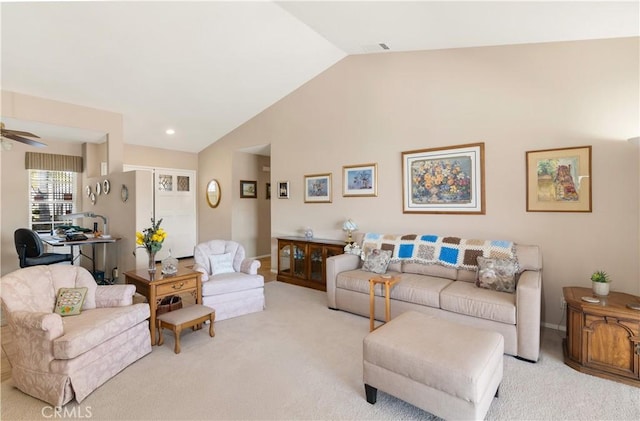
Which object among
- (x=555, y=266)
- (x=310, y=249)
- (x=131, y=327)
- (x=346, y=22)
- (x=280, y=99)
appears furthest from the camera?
(x=280, y=99)

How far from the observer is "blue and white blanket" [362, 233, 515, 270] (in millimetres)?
3494

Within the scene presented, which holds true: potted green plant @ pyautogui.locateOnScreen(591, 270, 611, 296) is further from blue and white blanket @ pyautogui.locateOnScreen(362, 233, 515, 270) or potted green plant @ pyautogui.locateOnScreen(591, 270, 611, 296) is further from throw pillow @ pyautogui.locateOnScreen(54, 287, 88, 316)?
throw pillow @ pyautogui.locateOnScreen(54, 287, 88, 316)

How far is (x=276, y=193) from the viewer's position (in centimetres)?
618

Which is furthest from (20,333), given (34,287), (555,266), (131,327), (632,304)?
(555,266)

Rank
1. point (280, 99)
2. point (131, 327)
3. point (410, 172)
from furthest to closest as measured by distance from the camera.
A: 1. point (280, 99)
2. point (410, 172)
3. point (131, 327)

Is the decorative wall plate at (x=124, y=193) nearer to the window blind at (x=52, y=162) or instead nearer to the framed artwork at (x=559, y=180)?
the window blind at (x=52, y=162)

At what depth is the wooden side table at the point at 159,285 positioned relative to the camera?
10.1 ft

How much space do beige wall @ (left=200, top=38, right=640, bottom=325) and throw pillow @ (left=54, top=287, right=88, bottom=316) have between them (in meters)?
3.54

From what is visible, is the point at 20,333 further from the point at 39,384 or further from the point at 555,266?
the point at 555,266

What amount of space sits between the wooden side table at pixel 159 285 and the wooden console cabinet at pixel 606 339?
3.57 m

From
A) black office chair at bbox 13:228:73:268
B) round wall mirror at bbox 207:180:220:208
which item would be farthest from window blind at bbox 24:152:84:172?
round wall mirror at bbox 207:180:220:208

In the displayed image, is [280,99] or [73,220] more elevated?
[280,99]

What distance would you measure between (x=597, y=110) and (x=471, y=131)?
46.7 inches

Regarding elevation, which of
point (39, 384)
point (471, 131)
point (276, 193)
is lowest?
point (39, 384)
